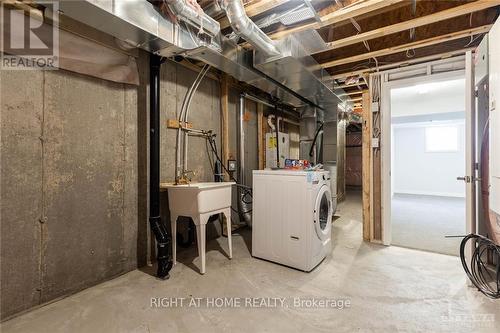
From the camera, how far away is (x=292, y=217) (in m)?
2.30

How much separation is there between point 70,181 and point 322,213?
7.86 ft

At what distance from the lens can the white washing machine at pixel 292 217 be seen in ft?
7.29

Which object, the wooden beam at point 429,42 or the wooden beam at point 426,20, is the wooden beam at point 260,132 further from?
the wooden beam at point 426,20

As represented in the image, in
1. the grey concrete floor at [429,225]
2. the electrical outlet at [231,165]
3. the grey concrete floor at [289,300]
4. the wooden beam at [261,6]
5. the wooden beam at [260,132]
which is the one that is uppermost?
the wooden beam at [261,6]

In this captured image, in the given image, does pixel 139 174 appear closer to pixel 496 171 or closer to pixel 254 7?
pixel 254 7

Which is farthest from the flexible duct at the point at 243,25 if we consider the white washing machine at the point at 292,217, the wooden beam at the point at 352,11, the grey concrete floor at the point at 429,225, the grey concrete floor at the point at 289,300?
the grey concrete floor at the point at 429,225

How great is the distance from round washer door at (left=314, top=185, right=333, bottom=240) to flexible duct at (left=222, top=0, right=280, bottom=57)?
1528 mm

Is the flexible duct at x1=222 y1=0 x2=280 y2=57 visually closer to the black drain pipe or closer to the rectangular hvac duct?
the rectangular hvac duct

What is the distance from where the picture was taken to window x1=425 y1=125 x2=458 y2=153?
6.89m

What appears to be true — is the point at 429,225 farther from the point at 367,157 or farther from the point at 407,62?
the point at 407,62

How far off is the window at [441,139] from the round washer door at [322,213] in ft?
21.9

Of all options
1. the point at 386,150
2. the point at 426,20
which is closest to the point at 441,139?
the point at 386,150

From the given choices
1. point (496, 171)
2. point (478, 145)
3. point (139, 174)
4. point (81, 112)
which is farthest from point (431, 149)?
point (81, 112)

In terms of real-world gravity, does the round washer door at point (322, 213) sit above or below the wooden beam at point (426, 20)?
below
